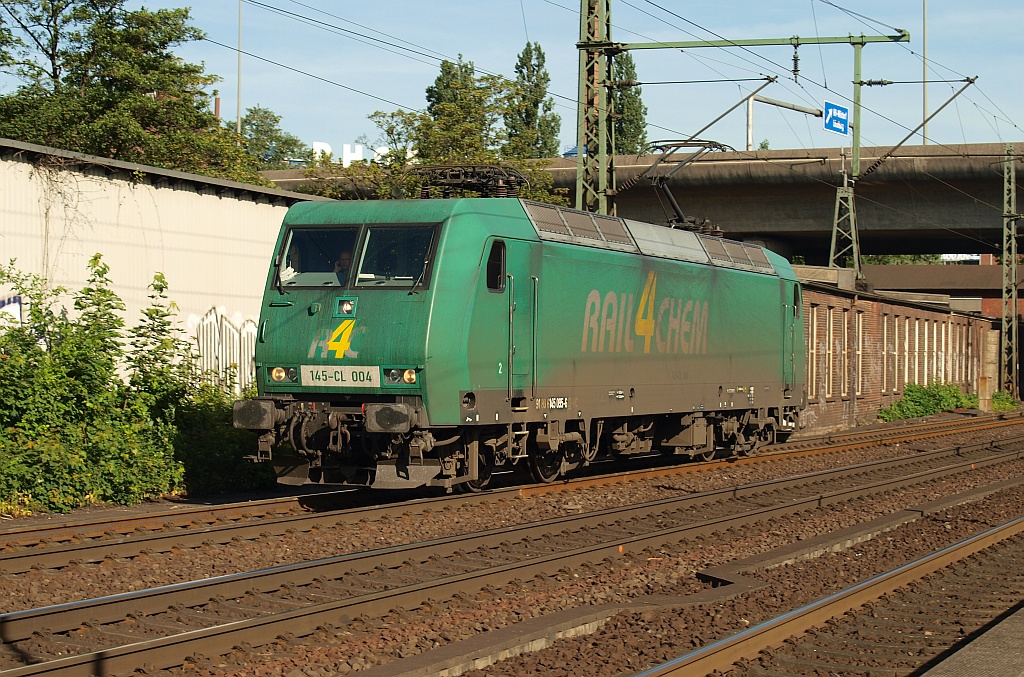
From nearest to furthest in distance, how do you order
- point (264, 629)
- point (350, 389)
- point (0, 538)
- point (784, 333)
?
point (264, 629) < point (0, 538) < point (350, 389) < point (784, 333)

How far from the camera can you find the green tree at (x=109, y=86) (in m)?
27.1

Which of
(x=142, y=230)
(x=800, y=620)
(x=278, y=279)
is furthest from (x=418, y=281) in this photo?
(x=800, y=620)

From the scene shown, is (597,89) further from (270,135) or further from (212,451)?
(270,135)

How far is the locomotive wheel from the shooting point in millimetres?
15000

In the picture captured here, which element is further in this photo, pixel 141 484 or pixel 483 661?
pixel 141 484

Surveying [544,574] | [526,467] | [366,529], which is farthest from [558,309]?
[544,574]

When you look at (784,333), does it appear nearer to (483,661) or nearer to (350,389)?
(350,389)

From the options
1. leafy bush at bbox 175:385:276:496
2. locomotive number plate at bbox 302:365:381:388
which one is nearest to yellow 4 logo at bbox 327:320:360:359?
locomotive number plate at bbox 302:365:381:388

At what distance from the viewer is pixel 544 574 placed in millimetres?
9258

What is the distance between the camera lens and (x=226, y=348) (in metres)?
17.4

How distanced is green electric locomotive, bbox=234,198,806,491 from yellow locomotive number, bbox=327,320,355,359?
0.02m

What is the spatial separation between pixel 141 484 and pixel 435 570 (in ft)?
17.8

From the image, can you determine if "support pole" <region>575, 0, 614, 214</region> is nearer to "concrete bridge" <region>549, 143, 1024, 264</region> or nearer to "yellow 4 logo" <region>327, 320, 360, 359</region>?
"yellow 4 logo" <region>327, 320, 360, 359</region>

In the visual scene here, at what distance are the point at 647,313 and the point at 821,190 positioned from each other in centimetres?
2616
